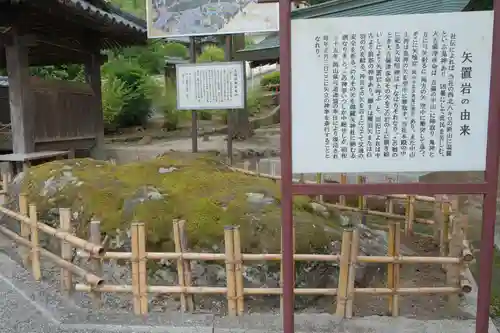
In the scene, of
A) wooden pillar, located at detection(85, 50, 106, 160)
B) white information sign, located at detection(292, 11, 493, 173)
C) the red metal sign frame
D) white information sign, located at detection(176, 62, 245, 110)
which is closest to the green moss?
the red metal sign frame

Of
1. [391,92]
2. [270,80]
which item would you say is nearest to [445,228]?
[391,92]

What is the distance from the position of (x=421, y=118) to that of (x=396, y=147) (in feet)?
0.66

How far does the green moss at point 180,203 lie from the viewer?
4301 mm

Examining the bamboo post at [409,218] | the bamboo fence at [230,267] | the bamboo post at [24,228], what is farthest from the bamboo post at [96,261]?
the bamboo post at [409,218]

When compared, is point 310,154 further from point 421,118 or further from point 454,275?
point 454,275

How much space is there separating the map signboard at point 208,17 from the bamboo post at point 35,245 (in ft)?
19.9

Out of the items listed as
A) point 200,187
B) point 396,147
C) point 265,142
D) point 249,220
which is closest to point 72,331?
point 249,220

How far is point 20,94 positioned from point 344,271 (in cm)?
672

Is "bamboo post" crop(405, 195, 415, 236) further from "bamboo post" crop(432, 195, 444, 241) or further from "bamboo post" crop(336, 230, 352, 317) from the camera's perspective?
"bamboo post" crop(336, 230, 352, 317)

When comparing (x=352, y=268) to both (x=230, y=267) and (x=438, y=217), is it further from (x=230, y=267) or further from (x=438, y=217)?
(x=438, y=217)

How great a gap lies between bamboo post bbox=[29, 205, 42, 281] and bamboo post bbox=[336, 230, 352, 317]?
8.40 ft

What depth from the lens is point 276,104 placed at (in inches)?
914

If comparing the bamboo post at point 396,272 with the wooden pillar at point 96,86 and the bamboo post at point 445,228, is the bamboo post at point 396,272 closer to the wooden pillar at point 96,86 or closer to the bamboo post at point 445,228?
the bamboo post at point 445,228

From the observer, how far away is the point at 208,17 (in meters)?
9.21
